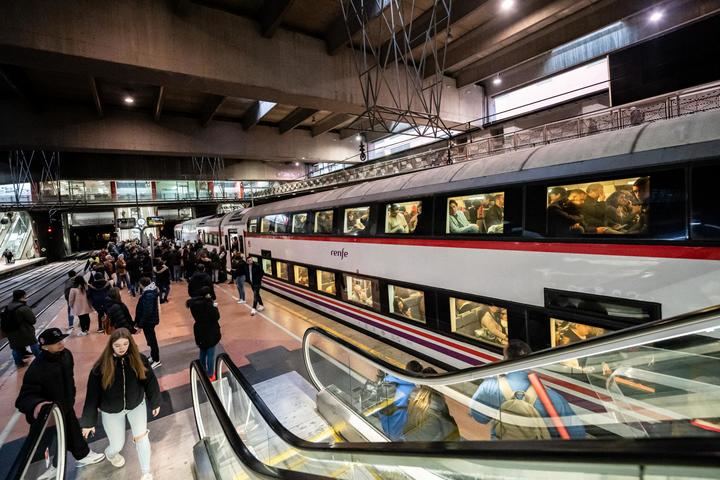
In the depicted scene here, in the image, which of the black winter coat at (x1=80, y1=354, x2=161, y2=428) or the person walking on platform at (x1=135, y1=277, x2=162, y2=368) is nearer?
the black winter coat at (x1=80, y1=354, x2=161, y2=428)

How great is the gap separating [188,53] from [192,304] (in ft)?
20.0

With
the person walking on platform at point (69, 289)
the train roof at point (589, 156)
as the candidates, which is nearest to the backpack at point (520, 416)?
the train roof at point (589, 156)

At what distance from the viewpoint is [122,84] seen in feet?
36.7

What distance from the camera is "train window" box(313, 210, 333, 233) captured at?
8920mm

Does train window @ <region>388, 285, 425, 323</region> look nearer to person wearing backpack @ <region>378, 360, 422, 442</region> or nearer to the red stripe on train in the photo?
the red stripe on train

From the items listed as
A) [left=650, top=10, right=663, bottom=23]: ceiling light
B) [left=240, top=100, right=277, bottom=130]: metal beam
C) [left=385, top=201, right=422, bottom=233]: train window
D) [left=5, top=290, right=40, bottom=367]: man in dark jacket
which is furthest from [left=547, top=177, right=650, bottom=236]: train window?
[left=240, top=100, right=277, bottom=130]: metal beam

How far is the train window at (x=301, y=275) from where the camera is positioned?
1029cm

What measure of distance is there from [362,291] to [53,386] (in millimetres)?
5642

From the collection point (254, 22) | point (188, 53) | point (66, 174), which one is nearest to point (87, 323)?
point (188, 53)

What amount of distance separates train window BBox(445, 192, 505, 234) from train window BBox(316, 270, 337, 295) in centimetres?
453

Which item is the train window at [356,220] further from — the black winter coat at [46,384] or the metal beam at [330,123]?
the metal beam at [330,123]

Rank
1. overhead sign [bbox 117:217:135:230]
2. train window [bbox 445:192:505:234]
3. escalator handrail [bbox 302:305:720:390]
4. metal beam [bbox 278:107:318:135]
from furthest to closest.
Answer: overhead sign [bbox 117:217:135:230] → metal beam [bbox 278:107:318:135] → train window [bbox 445:192:505:234] → escalator handrail [bbox 302:305:720:390]

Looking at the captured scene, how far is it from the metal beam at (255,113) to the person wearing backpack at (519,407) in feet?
43.9

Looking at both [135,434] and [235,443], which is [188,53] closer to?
[135,434]
